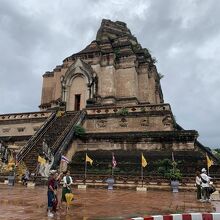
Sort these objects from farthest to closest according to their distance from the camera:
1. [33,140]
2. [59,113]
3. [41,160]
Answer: [59,113]
[33,140]
[41,160]

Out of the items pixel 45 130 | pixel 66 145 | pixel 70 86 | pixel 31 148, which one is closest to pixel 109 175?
pixel 66 145

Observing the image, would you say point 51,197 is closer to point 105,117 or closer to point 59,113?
point 105,117

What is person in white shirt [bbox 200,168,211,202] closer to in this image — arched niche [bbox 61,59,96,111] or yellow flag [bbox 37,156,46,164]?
yellow flag [bbox 37,156,46,164]

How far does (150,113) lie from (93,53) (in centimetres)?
1127

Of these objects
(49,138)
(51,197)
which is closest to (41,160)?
(49,138)

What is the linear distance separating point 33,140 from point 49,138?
1284 mm

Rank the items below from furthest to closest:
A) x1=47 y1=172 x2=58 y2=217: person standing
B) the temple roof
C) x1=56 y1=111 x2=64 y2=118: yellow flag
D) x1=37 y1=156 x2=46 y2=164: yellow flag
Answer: the temple roof < x1=56 y1=111 x2=64 y2=118: yellow flag < x1=37 y1=156 x2=46 y2=164: yellow flag < x1=47 y1=172 x2=58 y2=217: person standing

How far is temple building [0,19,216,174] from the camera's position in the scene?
2080 cm

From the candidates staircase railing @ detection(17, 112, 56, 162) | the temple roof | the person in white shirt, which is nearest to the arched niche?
the temple roof

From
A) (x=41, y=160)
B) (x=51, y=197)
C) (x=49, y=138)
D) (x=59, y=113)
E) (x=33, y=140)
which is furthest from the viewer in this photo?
(x=59, y=113)

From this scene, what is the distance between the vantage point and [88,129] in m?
25.5

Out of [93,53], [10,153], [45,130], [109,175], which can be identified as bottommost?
[109,175]

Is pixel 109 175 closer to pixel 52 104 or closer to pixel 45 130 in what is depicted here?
pixel 45 130

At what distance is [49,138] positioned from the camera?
2322 centimetres
